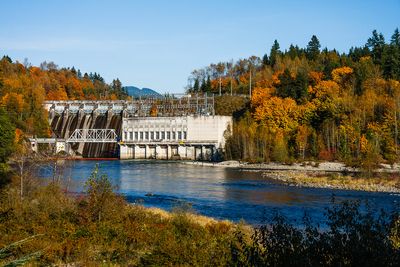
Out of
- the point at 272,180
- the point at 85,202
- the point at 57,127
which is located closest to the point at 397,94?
the point at 272,180

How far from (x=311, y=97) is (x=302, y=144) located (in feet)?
42.4

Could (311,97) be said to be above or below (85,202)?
above

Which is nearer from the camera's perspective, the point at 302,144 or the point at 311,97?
the point at 302,144

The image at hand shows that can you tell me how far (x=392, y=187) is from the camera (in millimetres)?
44031

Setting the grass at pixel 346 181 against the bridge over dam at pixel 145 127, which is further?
the bridge over dam at pixel 145 127

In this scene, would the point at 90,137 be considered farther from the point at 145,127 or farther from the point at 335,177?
the point at 335,177

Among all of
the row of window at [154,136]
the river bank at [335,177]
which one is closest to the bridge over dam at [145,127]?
the row of window at [154,136]

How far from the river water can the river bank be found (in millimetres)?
2393

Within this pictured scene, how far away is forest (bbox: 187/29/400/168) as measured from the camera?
2685 inches

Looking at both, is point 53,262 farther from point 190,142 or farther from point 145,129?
point 145,129

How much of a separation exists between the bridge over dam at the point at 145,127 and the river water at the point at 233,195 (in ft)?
105

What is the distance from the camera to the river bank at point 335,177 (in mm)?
45625

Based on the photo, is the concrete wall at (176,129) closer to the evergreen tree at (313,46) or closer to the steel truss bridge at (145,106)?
the steel truss bridge at (145,106)

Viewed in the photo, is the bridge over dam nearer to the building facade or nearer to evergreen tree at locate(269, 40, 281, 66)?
the building facade
